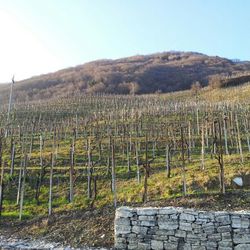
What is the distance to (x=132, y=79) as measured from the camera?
103000 mm

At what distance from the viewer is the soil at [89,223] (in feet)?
52.6

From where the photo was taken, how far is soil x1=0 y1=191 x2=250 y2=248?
52.6 ft

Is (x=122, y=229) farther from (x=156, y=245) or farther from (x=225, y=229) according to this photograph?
(x=225, y=229)

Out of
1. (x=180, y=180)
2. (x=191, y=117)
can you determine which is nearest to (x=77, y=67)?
(x=191, y=117)

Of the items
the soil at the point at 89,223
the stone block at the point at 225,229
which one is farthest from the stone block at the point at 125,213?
the stone block at the point at 225,229

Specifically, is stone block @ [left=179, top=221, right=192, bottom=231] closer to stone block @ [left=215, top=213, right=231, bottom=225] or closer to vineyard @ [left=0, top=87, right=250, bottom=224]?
stone block @ [left=215, top=213, right=231, bottom=225]

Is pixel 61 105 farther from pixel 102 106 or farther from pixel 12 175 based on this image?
pixel 12 175

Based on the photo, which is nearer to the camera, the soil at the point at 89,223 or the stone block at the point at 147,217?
the stone block at the point at 147,217

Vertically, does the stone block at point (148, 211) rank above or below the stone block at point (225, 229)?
above

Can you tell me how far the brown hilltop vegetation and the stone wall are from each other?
6712cm

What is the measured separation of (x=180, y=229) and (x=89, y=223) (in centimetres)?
477

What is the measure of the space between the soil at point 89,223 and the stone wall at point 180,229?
Answer: 4.38 ft

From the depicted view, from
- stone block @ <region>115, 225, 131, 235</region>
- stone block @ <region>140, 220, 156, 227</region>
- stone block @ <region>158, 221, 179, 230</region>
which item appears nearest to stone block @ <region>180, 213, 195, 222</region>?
stone block @ <region>158, 221, 179, 230</region>

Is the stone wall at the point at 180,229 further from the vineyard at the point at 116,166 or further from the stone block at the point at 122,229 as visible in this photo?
the vineyard at the point at 116,166
